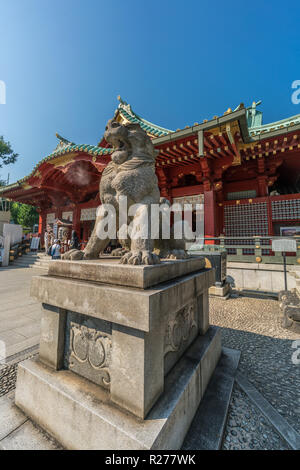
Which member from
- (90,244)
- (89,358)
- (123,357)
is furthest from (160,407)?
(90,244)

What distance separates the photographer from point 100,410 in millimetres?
1116

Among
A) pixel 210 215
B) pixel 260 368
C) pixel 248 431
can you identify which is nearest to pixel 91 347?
pixel 248 431

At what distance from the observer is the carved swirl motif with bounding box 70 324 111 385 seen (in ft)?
4.41

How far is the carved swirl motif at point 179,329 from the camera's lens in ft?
4.86

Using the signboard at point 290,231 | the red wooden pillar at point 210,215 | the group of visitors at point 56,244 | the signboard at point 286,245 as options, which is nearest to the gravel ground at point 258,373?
the signboard at point 286,245

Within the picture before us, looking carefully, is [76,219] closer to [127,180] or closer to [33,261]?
[33,261]

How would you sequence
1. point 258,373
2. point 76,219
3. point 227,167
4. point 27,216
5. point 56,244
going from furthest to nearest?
point 27,216 < point 76,219 < point 56,244 < point 227,167 < point 258,373

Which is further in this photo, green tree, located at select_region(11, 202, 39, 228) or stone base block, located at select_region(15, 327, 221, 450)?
green tree, located at select_region(11, 202, 39, 228)

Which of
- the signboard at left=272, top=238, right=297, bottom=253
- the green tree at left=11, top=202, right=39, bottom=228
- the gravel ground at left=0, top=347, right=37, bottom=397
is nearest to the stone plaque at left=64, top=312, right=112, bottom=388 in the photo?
the gravel ground at left=0, top=347, right=37, bottom=397

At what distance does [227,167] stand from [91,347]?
759cm

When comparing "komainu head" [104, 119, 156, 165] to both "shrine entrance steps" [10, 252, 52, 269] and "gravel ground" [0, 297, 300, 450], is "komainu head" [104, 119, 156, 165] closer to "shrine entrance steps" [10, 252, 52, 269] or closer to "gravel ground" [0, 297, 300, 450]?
"gravel ground" [0, 297, 300, 450]

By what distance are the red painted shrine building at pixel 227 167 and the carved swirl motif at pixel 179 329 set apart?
441cm
